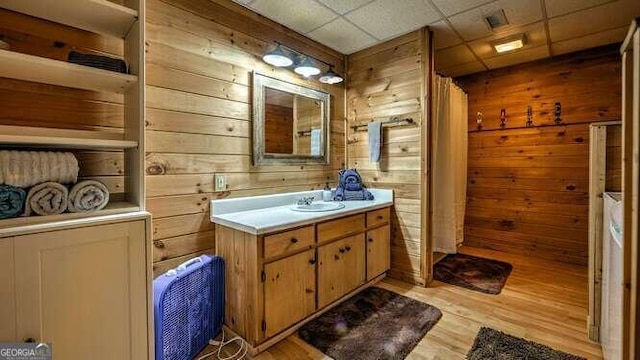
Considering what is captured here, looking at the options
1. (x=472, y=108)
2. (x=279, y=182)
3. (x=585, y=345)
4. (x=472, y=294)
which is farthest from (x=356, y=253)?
(x=472, y=108)

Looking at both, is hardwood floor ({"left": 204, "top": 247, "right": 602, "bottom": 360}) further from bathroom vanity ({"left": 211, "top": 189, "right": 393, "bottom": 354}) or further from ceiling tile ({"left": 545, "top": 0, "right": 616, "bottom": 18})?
ceiling tile ({"left": 545, "top": 0, "right": 616, "bottom": 18})

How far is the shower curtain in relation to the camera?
10.3ft

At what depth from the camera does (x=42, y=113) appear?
1.38m

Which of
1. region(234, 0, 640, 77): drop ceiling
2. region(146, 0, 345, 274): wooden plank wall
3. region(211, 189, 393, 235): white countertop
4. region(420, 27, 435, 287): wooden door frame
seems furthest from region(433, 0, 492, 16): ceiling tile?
region(211, 189, 393, 235): white countertop

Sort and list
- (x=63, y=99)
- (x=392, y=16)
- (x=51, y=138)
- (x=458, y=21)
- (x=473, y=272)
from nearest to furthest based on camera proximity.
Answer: (x=51, y=138) → (x=63, y=99) → (x=392, y=16) → (x=458, y=21) → (x=473, y=272)

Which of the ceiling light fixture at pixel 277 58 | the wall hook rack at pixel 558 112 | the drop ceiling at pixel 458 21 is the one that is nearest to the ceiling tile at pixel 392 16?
the drop ceiling at pixel 458 21

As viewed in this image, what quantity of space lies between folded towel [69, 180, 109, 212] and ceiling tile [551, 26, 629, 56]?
12.9 feet

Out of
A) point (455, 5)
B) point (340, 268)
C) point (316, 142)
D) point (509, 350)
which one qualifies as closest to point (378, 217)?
point (340, 268)

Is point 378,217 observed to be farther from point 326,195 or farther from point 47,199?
point 47,199

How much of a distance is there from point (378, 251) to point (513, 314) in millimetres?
1069

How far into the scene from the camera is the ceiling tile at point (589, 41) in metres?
2.68

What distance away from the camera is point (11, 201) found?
3.45 ft

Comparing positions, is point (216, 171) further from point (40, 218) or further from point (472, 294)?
point (472, 294)

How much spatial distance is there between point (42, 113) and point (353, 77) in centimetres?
250
